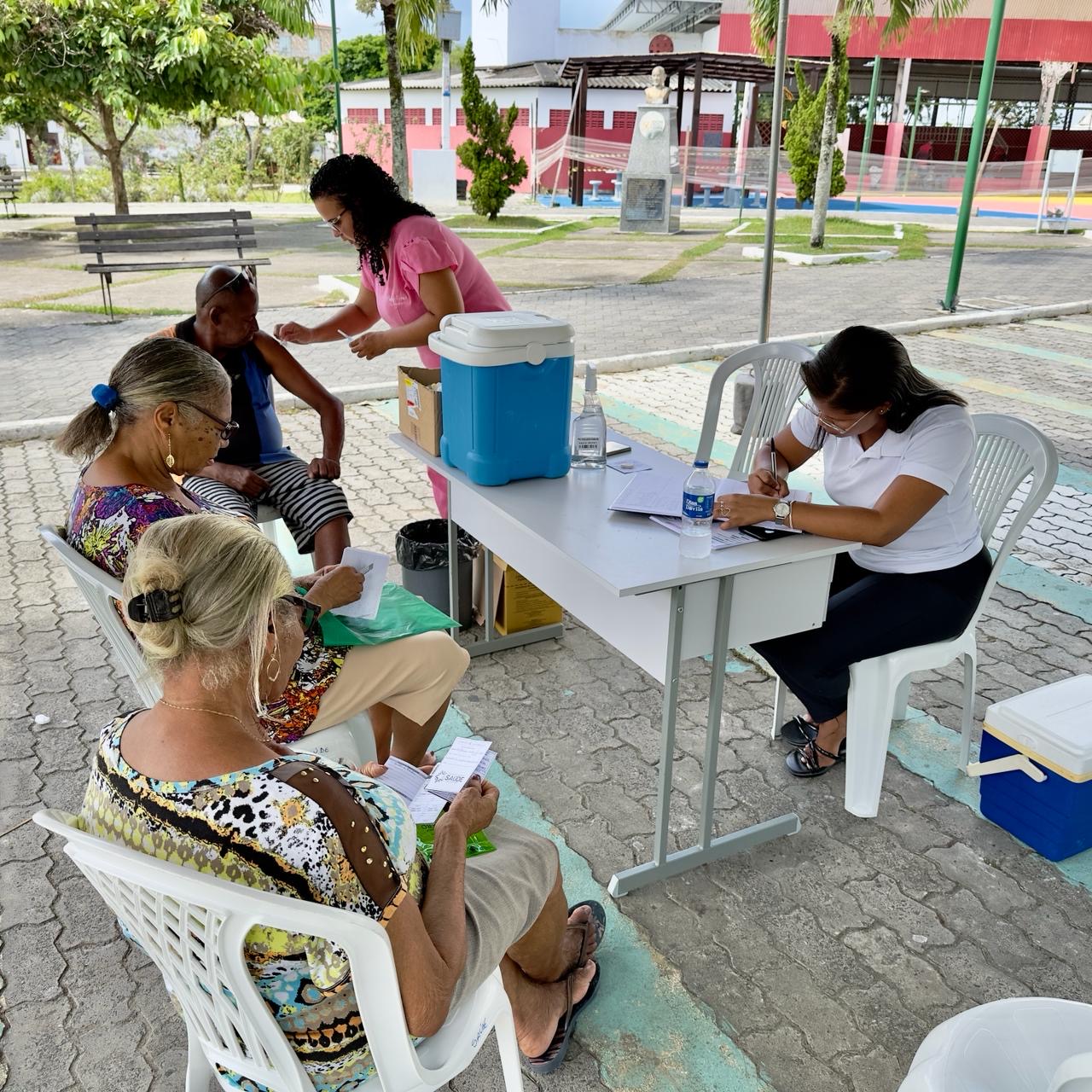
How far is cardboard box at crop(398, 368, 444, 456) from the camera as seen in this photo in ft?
10.5

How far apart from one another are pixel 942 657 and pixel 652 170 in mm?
17874

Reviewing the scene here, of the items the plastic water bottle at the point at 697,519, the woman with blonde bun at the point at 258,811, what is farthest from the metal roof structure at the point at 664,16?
the woman with blonde bun at the point at 258,811

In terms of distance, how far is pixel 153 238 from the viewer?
34.7 ft

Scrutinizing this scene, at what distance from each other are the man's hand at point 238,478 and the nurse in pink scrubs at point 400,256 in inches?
24.6

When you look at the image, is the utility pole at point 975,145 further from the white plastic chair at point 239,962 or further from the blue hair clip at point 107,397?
the white plastic chair at point 239,962

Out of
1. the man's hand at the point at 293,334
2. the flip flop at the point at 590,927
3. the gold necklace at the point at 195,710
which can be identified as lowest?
the flip flop at the point at 590,927

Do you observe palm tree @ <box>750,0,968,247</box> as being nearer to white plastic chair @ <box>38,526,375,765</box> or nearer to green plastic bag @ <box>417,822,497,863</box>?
white plastic chair @ <box>38,526,375,765</box>

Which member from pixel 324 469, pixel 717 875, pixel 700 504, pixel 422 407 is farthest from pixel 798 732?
pixel 324 469

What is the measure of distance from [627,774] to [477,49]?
31.0 m

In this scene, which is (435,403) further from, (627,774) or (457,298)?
(627,774)

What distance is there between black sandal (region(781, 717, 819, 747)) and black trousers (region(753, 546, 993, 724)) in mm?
324

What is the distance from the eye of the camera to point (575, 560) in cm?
236

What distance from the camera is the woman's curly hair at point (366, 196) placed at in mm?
3625

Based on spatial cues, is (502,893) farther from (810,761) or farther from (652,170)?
(652,170)
